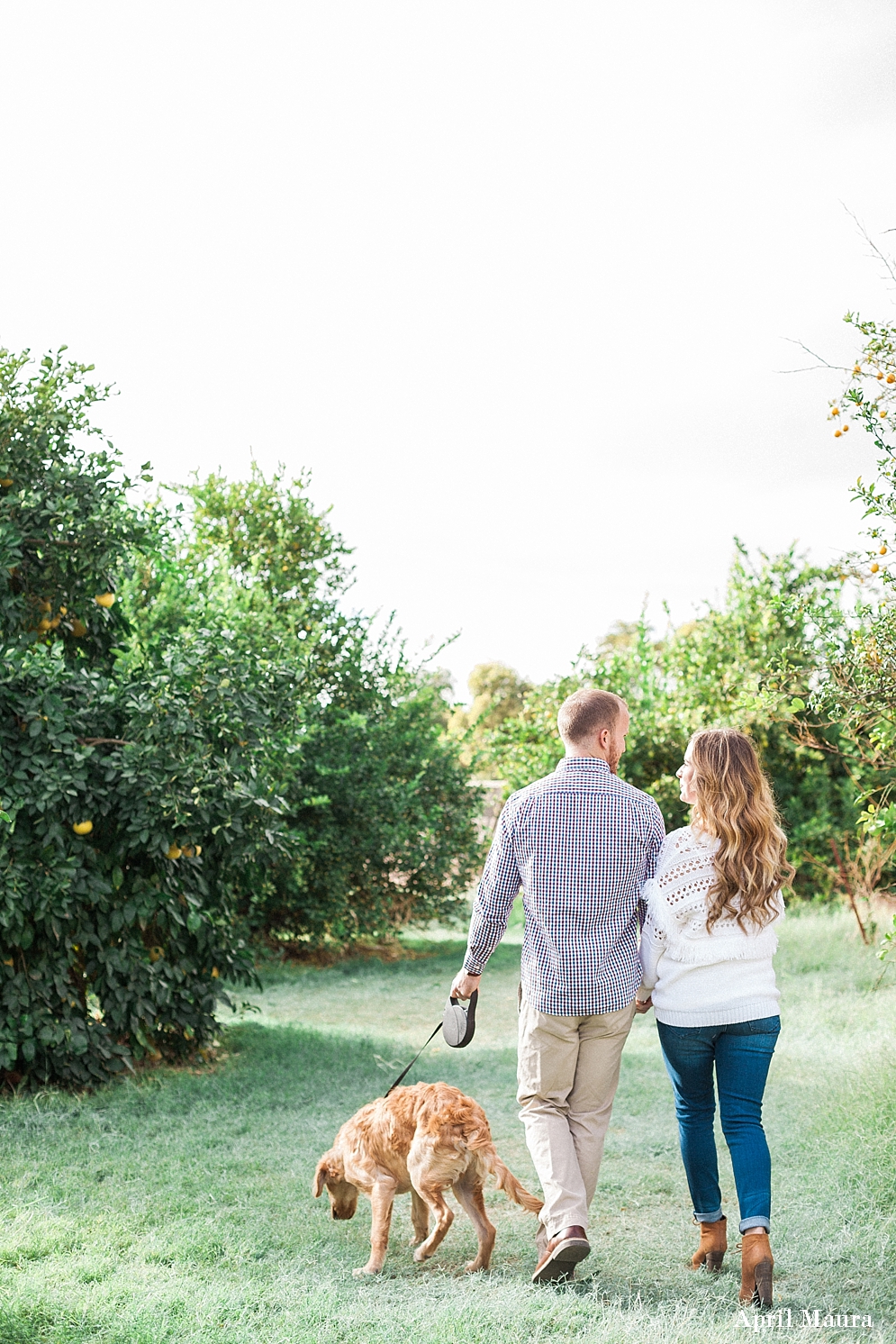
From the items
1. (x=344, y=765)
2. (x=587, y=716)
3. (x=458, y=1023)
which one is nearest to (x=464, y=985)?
(x=458, y=1023)

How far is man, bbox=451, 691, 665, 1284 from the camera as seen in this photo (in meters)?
3.95

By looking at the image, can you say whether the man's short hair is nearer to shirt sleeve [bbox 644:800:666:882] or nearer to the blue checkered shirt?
the blue checkered shirt

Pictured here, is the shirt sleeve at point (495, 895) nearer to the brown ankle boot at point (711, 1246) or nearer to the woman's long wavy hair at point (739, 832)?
the woman's long wavy hair at point (739, 832)

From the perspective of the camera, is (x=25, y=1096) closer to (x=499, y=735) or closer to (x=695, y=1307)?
(x=695, y=1307)

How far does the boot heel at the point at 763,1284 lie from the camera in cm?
357

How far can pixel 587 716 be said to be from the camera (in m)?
4.10

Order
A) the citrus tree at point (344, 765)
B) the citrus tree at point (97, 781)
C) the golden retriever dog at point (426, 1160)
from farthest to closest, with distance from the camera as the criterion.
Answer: the citrus tree at point (344, 765) < the citrus tree at point (97, 781) < the golden retriever dog at point (426, 1160)

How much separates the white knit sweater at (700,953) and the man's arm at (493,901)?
20.1 inches

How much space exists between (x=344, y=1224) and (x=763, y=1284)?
1677 millimetres

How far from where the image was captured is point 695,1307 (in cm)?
362

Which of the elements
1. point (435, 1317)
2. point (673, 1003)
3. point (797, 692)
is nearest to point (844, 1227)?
point (673, 1003)

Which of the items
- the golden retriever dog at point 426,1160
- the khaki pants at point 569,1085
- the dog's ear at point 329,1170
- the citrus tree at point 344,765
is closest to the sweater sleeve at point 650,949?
the khaki pants at point 569,1085

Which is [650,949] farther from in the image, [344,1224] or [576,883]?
[344,1224]

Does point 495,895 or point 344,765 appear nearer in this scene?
point 495,895
